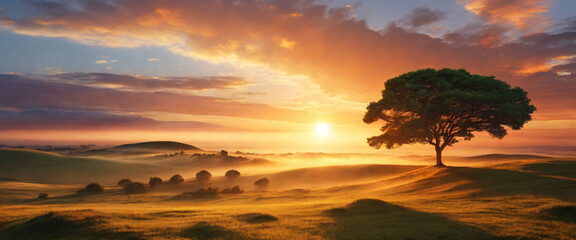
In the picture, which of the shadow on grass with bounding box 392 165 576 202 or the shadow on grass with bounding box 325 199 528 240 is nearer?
the shadow on grass with bounding box 325 199 528 240

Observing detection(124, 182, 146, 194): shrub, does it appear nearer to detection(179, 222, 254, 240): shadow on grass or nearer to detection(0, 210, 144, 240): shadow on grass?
detection(0, 210, 144, 240): shadow on grass

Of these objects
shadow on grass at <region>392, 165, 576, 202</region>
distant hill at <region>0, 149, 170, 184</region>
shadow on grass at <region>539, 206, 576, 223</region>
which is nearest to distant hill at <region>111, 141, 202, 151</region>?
distant hill at <region>0, 149, 170, 184</region>

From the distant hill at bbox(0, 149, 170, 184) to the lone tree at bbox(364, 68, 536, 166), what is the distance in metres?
51.7

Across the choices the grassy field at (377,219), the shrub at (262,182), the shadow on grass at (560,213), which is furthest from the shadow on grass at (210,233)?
the shrub at (262,182)

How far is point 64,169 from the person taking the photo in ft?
230

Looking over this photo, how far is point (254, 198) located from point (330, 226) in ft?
60.7

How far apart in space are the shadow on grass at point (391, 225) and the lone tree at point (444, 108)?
20720 mm

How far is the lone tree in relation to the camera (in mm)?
36500

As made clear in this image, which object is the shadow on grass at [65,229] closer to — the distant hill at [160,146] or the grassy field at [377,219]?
the grassy field at [377,219]

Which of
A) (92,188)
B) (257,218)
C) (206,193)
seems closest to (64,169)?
(92,188)

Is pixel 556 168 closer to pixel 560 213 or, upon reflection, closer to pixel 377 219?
pixel 560 213

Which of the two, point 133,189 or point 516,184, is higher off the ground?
point 516,184

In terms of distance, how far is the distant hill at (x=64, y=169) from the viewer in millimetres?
61178

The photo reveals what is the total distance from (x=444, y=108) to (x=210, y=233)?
32017 millimetres
